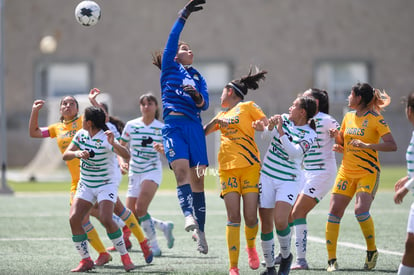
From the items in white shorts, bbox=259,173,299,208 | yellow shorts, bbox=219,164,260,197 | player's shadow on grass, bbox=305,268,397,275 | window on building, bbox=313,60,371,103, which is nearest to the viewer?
white shorts, bbox=259,173,299,208

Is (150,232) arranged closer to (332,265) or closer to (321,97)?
(332,265)

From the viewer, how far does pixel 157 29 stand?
3572 cm

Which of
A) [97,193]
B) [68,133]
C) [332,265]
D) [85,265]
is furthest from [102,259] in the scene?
[332,265]

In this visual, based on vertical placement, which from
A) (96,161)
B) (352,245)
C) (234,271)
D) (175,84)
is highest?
(175,84)

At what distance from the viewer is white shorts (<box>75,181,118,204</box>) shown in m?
8.34

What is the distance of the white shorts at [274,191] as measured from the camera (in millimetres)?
7570

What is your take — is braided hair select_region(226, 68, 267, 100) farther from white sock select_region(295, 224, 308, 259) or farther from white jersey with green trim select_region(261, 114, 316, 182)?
white sock select_region(295, 224, 308, 259)

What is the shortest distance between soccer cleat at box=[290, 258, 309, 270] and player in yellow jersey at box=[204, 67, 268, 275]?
61 centimetres

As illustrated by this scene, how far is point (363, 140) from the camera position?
8586 millimetres

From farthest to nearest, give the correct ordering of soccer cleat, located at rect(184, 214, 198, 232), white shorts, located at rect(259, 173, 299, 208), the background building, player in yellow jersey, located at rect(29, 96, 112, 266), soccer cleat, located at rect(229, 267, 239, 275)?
the background building, player in yellow jersey, located at rect(29, 96, 112, 266), white shorts, located at rect(259, 173, 299, 208), soccer cleat, located at rect(229, 267, 239, 275), soccer cleat, located at rect(184, 214, 198, 232)

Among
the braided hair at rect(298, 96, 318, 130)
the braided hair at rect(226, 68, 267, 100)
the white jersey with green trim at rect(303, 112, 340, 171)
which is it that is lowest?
the white jersey with green trim at rect(303, 112, 340, 171)

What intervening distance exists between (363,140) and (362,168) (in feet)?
1.04

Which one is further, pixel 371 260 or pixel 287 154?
pixel 371 260

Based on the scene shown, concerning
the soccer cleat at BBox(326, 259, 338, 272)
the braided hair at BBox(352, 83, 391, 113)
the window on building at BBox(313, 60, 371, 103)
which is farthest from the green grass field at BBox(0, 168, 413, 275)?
the window on building at BBox(313, 60, 371, 103)
